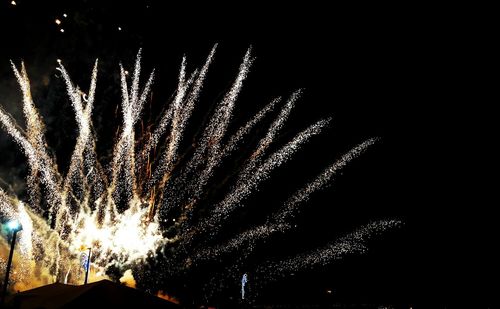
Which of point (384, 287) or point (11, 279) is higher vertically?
point (384, 287)

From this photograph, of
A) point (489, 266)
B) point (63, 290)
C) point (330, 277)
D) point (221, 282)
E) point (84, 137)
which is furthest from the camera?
point (330, 277)

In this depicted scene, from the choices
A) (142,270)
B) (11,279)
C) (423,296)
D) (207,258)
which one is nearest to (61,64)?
(11,279)

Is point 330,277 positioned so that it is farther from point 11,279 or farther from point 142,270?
point 11,279

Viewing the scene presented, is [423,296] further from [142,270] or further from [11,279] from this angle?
[11,279]

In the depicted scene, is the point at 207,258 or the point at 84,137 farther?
the point at 207,258

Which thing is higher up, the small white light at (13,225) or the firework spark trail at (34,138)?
the firework spark trail at (34,138)

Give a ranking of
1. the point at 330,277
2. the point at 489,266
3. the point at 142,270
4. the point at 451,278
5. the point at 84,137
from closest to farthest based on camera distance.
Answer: the point at 84,137
the point at 142,270
the point at 489,266
the point at 451,278
the point at 330,277

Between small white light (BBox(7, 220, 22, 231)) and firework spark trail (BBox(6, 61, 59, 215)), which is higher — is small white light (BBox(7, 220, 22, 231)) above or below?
below

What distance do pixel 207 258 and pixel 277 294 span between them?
13.3m

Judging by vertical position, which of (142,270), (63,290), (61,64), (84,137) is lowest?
(63,290)

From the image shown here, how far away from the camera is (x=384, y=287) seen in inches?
1959

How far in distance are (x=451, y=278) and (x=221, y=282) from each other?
84.3 feet

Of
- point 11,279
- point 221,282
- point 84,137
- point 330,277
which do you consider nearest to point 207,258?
point 221,282

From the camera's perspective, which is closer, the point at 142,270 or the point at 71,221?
the point at 71,221
